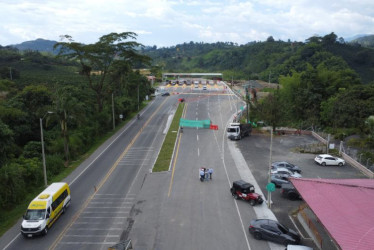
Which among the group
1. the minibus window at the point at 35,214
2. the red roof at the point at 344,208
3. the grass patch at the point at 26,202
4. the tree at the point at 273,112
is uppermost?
the tree at the point at 273,112

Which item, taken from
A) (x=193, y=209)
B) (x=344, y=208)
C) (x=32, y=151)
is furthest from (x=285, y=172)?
(x=32, y=151)

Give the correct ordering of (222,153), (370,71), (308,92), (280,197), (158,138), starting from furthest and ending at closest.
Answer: (370,71), (308,92), (158,138), (222,153), (280,197)

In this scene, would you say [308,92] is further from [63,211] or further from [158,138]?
[63,211]

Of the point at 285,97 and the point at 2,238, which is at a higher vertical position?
the point at 285,97

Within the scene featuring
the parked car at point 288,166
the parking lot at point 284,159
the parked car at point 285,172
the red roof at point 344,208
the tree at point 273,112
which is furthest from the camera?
the tree at point 273,112

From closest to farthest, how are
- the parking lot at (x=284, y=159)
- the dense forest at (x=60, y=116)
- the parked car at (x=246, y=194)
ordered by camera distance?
the parked car at (x=246, y=194) < the parking lot at (x=284, y=159) < the dense forest at (x=60, y=116)

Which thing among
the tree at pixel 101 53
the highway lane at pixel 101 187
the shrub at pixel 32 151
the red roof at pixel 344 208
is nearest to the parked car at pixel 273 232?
the red roof at pixel 344 208

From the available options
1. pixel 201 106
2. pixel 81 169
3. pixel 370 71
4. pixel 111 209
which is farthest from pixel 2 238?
pixel 370 71

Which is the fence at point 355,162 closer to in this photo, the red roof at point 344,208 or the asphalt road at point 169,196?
the asphalt road at point 169,196
